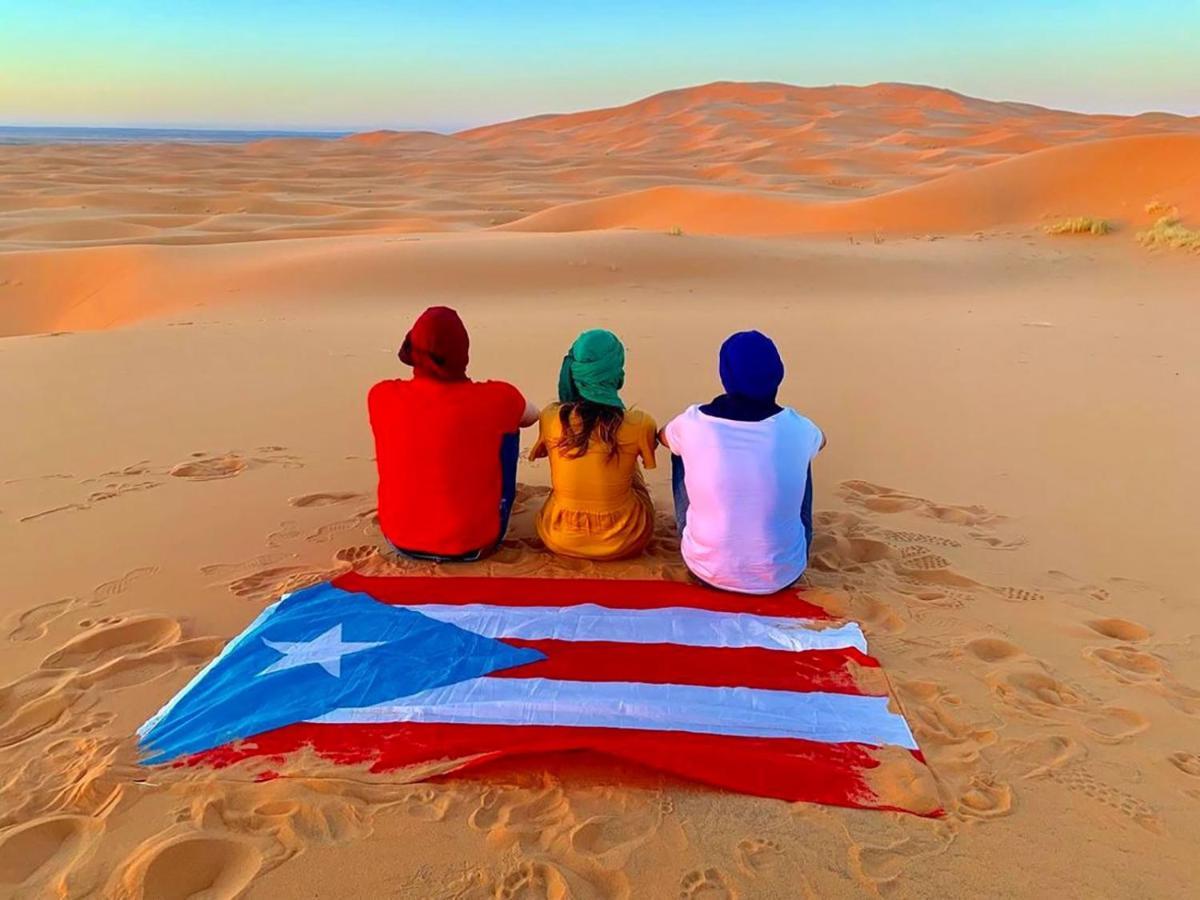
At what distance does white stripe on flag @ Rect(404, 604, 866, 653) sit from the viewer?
12.3 ft

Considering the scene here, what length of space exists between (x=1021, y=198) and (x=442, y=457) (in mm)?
19569

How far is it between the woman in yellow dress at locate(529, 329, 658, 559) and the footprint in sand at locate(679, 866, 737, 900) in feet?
6.80

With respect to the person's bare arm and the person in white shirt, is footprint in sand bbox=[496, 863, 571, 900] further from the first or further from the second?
the person's bare arm

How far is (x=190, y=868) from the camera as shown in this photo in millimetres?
2535

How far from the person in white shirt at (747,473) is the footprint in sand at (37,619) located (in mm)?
2741

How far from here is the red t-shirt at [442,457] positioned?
14.2 ft

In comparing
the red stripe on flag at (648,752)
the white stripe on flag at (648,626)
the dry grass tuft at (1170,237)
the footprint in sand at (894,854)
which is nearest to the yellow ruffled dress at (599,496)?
the white stripe on flag at (648,626)

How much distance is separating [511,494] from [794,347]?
5410 mm

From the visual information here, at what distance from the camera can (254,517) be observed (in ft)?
16.9

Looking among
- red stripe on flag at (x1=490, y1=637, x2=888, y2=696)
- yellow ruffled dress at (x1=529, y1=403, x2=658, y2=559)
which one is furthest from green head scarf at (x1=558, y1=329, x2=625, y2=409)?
red stripe on flag at (x1=490, y1=637, x2=888, y2=696)

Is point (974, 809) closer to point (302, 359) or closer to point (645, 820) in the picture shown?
point (645, 820)

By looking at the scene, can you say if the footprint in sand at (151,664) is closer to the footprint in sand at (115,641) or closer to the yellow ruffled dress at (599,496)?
the footprint in sand at (115,641)

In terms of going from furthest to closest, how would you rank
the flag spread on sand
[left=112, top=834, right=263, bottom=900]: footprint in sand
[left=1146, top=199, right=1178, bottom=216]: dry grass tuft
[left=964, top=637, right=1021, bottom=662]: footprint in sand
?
[left=1146, top=199, right=1178, bottom=216]: dry grass tuft, [left=964, top=637, right=1021, bottom=662]: footprint in sand, the flag spread on sand, [left=112, top=834, right=263, bottom=900]: footprint in sand

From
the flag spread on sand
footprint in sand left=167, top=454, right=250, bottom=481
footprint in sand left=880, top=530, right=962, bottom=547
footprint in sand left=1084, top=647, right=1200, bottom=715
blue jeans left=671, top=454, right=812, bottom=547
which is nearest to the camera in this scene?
the flag spread on sand
